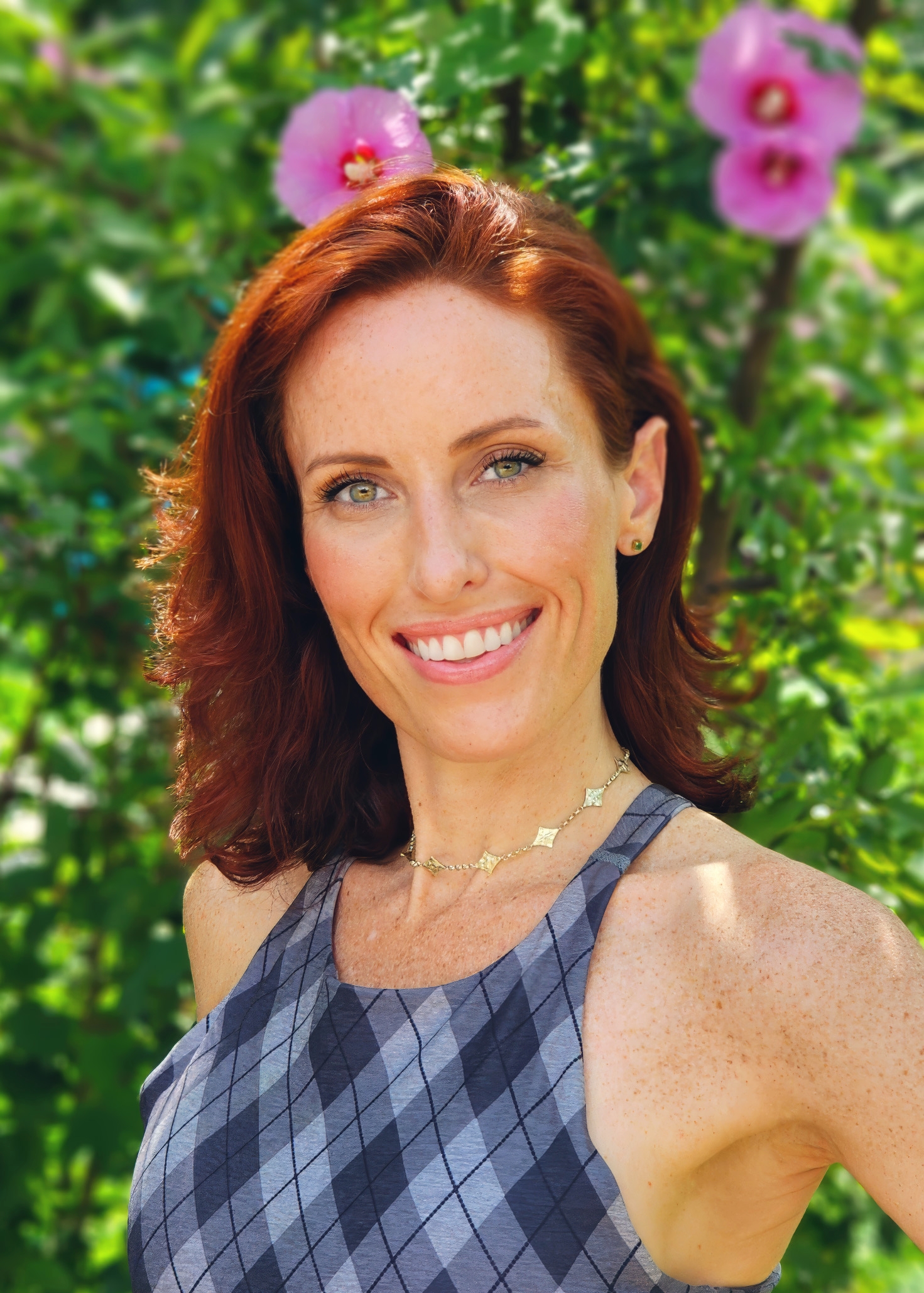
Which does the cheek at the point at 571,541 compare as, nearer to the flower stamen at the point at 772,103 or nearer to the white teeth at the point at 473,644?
the white teeth at the point at 473,644

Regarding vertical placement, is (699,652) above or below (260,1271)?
above

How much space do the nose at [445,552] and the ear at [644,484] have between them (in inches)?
7.6

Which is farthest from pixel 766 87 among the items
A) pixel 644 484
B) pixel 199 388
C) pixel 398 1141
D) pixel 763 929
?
pixel 398 1141

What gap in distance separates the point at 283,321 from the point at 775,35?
80 centimetres

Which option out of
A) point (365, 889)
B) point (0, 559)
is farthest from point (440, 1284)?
point (0, 559)

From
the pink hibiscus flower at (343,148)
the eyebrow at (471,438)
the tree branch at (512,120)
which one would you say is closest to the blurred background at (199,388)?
the tree branch at (512,120)

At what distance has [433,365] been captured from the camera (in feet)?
3.61

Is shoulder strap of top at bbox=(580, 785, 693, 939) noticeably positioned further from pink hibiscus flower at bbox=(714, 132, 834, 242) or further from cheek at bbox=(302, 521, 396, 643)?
pink hibiscus flower at bbox=(714, 132, 834, 242)

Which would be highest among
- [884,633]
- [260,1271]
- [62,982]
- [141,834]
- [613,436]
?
[613,436]

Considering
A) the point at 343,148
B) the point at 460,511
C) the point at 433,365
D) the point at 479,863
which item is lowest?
the point at 479,863

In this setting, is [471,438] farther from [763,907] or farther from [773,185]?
[773,185]

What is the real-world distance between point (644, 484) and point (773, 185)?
62cm

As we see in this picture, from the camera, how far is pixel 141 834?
7.48 ft

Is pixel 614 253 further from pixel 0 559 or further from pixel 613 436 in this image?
pixel 0 559
